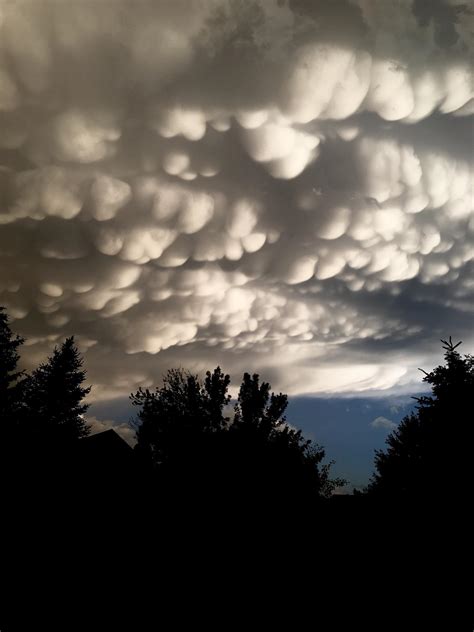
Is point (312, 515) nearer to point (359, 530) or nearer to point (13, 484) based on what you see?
point (359, 530)

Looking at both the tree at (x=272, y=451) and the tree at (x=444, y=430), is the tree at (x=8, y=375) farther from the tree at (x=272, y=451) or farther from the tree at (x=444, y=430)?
the tree at (x=444, y=430)

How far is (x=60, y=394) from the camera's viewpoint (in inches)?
1089

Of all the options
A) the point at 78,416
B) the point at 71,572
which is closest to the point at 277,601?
the point at 71,572

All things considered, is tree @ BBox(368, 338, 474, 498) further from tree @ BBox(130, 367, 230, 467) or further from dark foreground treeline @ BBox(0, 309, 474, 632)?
tree @ BBox(130, 367, 230, 467)

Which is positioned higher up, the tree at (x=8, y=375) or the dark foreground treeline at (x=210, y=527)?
the tree at (x=8, y=375)

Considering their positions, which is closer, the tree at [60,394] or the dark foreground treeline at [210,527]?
the dark foreground treeline at [210,527]

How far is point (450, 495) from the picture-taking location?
515 inches

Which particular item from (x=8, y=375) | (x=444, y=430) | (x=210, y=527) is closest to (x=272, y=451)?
(x=210, y=527)

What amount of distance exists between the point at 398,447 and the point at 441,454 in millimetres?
16941

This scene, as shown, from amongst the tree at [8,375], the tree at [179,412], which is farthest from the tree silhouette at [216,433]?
the tree at [8,375]

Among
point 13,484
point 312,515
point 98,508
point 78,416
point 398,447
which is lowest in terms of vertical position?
point 398,447

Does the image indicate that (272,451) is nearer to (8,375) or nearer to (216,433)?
(216,433)

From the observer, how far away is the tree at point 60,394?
85.7 ft

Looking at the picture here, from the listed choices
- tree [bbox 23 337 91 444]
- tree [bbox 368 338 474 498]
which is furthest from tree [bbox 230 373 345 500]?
tree [bbox 23 337 91 444]
